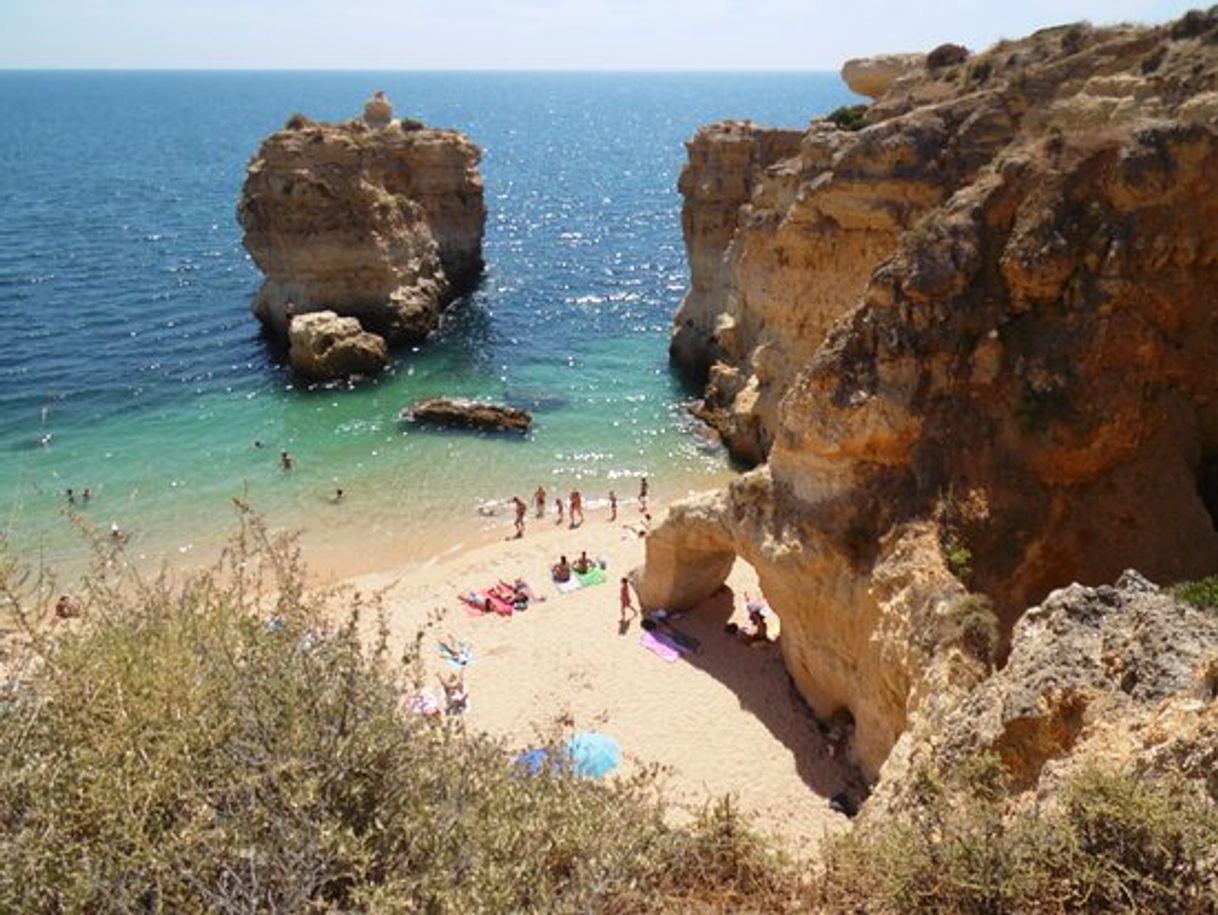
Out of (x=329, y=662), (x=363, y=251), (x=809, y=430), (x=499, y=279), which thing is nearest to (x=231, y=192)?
(x=499, y=279)

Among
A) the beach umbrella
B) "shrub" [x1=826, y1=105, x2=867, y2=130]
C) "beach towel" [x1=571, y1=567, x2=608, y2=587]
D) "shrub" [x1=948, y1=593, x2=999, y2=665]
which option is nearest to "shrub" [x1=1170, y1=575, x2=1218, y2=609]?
"shrub" [x1=948, y1=593, x2=999, y2=665]

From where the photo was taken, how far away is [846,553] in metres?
14.9

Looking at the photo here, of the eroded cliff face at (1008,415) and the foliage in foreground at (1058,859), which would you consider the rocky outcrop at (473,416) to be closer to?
the eroded cliff face at (1008,415)

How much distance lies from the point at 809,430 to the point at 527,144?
133 metres

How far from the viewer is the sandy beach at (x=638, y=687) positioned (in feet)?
51.3

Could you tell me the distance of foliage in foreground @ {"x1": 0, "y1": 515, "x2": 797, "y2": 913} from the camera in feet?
18.7

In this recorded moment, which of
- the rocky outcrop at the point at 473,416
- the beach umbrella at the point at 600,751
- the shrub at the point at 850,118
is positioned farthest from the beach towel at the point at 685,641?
the shrub at the point at 850,118

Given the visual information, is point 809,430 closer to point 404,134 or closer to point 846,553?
point 846,553

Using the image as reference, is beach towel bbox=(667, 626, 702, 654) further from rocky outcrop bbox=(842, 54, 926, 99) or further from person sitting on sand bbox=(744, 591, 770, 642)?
rocky outcrop bbox=(842, 54, 926, 99)

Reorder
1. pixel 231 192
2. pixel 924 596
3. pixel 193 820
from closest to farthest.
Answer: pixel 193 820, pixel 924 596, pixel 231 192

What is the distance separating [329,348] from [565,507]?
46.0 ft

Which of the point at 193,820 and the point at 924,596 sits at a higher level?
the point at 193,820

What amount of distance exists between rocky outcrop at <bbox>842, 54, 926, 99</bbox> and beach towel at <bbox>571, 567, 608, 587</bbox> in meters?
23.4

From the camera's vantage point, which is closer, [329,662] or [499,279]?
[329,662]
